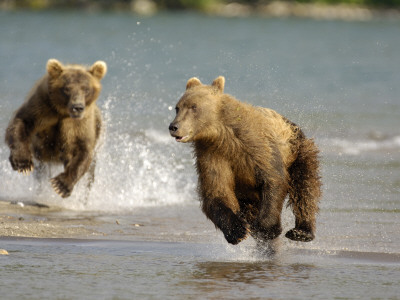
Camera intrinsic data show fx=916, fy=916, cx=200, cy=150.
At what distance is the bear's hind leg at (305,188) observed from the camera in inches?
278

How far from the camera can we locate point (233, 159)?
21.7 feet

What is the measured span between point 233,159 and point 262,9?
75.9 metres

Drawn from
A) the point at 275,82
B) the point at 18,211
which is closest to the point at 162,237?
the point at 18,211

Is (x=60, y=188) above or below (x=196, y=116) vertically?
below

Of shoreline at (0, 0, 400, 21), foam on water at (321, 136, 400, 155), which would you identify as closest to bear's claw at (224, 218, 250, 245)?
foam on water at (321, 136, 400, 155)

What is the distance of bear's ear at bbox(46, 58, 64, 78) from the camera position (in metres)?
9.47

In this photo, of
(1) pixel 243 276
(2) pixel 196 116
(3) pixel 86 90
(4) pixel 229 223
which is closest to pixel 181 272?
(1) pixel 243 276

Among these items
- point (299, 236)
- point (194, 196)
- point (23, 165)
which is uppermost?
point (299, 236)

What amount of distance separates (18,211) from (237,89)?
10.9 meters

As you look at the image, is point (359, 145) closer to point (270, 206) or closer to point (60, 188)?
point (60, 188)

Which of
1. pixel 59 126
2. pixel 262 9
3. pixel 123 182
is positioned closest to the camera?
pixel 59 126

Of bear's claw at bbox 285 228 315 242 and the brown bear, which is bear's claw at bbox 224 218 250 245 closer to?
bear's claw at bbox 285 228 315 242

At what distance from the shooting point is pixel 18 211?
879cm

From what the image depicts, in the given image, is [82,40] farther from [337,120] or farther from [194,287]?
[194,287]
